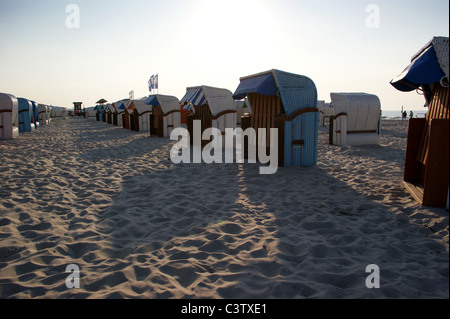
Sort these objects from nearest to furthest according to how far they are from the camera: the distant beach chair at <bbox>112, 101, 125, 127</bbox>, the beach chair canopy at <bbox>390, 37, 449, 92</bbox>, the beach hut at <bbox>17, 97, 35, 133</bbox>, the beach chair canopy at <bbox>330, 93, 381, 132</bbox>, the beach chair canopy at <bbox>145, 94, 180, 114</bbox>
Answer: the beach chair canopy at <bbox>390, 37, 449, 92</bbox> → the beach chair canopy at <bbox>330, 93, 381, 132</bbox> → the beach chair canopy at <bbox>145, 94, 180, 114</bbox> → the beach hut at <bbox>17, 97, 35, 133</bbox> → the distant beach chair at <bbox>112, 101, 125, 127</bbox>

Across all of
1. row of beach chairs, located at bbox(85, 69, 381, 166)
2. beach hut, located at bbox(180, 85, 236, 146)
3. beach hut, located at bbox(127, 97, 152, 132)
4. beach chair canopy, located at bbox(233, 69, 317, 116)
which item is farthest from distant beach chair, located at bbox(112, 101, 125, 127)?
beach chair canopy, located at bbox(233, 69, 317, 116)

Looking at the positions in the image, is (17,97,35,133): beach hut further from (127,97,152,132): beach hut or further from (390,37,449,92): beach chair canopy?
(390,37,449,92): beach chair canopy

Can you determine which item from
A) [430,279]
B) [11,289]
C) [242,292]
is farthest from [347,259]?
[11,289]

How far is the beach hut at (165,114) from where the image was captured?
15.6m

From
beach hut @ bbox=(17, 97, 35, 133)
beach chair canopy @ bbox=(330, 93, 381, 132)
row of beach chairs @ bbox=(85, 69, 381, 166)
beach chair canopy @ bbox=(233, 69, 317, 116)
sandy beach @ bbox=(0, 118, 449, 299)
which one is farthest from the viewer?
beach hut @ bbox=(17, 97, 35, 133)

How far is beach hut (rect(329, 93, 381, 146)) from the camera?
11125mm

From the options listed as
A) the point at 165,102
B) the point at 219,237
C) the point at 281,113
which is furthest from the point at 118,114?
the point at 219,237

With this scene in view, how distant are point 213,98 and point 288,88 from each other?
14.0 ft

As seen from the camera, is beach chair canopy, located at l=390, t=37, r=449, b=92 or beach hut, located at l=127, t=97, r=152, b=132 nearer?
beach chair canopy, located at l=390, t=37, r=449, b=92

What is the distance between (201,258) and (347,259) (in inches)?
56.3

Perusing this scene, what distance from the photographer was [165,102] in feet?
51.6

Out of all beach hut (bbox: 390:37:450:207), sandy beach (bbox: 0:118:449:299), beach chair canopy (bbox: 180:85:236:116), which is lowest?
sandy beach (bbox: 0:118:449:299)

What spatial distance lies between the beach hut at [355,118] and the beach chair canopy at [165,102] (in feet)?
→ 27.1

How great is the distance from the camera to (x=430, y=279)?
2.48 meters
